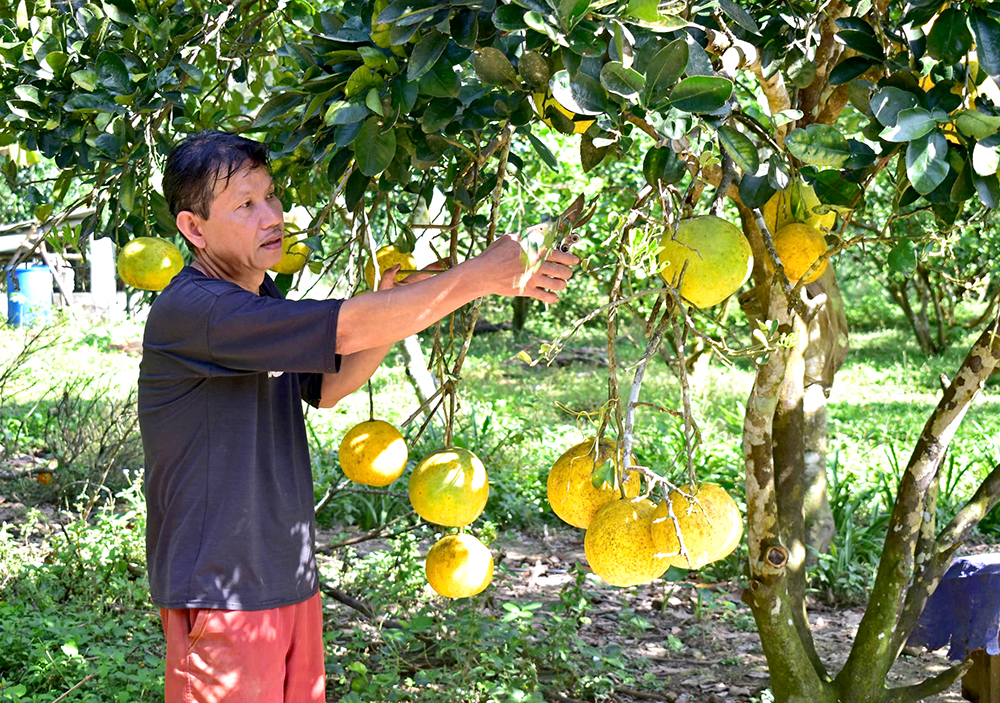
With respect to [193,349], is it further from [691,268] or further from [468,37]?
[691,268]

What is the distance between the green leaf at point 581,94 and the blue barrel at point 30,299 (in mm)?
9491

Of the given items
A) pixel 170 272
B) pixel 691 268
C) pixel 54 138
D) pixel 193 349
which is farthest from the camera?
pixel 54 138

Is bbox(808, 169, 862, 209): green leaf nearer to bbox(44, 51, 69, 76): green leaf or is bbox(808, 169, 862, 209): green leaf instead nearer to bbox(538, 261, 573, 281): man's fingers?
bbox(538, 261, 573, 281): man's fingers

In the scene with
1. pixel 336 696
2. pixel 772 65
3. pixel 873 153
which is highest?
pixel 772 65

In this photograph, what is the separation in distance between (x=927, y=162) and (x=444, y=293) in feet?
2.18

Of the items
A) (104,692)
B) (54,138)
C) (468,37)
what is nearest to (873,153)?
(468,37)

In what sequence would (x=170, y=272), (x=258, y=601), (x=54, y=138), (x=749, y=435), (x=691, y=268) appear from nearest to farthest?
(x=691, y=268) → (x=258, y=601) → (x=170, y=272) → (x=749, y=435) → (x=54, y=138)

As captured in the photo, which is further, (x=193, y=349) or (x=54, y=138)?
(x=54, y=138)

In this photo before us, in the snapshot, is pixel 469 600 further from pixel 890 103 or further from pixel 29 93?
pixel 890 103

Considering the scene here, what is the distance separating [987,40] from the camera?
3.90 feet

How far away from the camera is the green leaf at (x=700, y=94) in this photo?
1096mm

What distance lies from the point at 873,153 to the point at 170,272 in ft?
4.15

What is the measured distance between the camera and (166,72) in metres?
1.88

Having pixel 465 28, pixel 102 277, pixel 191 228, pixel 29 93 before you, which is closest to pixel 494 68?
pixel 465 28
